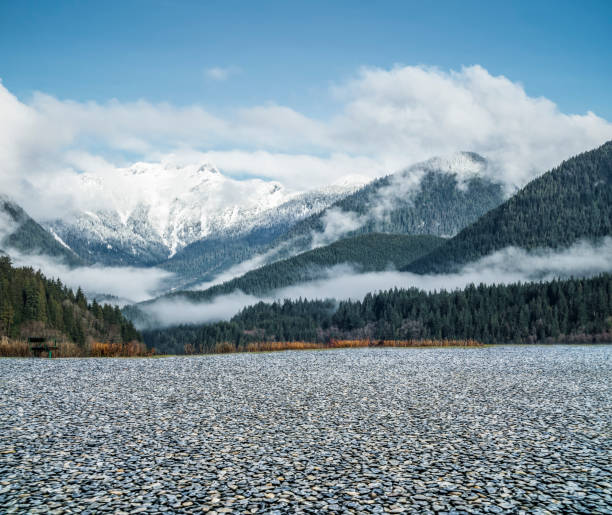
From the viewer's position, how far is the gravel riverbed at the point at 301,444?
12250 mm

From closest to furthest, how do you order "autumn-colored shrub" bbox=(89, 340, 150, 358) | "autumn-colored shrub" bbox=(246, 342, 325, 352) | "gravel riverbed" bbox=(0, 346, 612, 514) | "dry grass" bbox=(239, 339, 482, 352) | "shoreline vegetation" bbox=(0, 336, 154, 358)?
1. "gravel riverbed" bbox=(0, 346, 612, 514)
2. "shoreline vegetation" bbox=(0, 336, 154, 358)
3. "autumn-colored shrub" bbox=(89, 340, 150, 358)
4. "autumn-colored shrub" bbox=(246, 342, 325, 352)
5. "dry grass" bbox=(239, 339, 482, 352)

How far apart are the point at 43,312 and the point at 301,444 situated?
3220 inches

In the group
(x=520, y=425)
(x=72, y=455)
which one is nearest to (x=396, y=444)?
(x=520, y=425)

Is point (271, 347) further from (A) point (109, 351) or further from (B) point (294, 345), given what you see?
(A) point (109, 351)

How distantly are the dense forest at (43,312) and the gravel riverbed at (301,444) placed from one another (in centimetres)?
4727

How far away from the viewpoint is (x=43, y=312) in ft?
283

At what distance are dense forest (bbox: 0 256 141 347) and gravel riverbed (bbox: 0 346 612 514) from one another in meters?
47.3

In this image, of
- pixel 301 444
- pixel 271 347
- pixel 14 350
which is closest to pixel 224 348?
pixel 271 347

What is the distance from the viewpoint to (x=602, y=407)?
2427 cm

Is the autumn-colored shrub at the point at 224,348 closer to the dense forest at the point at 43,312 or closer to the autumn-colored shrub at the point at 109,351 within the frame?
the autumn-colored shrub at the point at 109,351

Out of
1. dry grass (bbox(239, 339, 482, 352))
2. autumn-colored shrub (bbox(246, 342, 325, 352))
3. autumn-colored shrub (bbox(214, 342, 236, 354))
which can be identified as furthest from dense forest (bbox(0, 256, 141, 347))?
dry grass (bbox(239, 339, 482, 352))

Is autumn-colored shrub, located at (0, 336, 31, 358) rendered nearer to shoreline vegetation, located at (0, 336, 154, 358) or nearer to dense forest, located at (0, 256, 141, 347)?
shoreline vegetation, located at (0, 336, 154, 358)

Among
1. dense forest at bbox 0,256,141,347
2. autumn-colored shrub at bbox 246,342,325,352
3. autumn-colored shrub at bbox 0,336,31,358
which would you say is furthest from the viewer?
dense forest at bbox 0,256,141,347

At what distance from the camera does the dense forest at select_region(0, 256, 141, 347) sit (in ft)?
254
